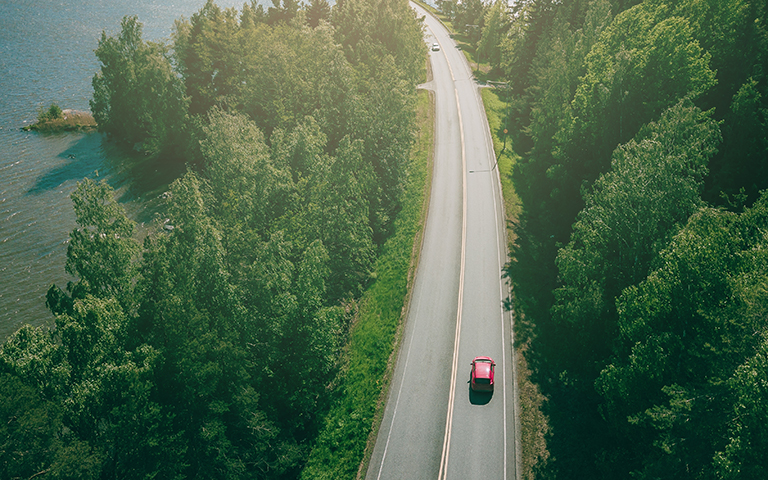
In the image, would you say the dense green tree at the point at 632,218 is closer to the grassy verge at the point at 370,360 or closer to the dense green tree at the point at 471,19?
the grassy verge at the point at 370,360

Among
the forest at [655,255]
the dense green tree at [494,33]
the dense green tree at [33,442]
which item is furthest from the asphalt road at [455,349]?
the dense green tree at [494,33]

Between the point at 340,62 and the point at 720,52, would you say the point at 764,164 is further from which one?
the point at 340,62

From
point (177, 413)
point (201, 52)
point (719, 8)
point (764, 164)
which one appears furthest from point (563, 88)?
point (201, 52)

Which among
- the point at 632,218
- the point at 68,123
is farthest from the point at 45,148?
the point at 632,218

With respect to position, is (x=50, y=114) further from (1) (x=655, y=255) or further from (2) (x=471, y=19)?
(2) (x=471, y=19)

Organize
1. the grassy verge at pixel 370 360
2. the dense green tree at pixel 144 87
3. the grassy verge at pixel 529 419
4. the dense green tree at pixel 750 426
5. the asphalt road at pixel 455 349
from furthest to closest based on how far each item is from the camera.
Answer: the dense green tree at pixel 144 87 → the grassy verge at pixel 370 360 → the asphalt road at pixel 455 349 → the grassy verge at pixel 529 419 → the dense green tree at pixel 750 426
